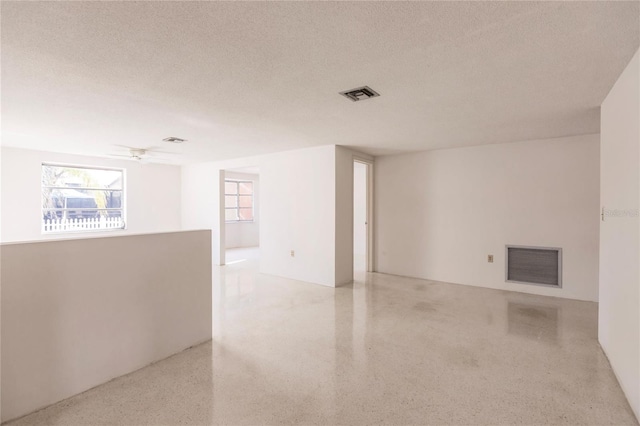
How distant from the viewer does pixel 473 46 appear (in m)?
1.75

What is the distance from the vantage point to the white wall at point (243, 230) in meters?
8.90

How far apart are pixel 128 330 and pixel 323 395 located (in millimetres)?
1484

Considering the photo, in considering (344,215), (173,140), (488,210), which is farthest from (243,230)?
(488,210)

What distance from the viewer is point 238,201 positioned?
9266 mm

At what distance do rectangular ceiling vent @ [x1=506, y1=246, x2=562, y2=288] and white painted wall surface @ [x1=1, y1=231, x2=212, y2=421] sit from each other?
13.6 feet

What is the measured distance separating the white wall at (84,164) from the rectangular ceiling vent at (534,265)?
5.32 metres

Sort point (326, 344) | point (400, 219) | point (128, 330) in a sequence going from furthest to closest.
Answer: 1. point (400, 219)
2. point (326, 344)
3. point (128, 330)

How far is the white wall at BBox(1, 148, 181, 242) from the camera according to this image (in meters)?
4.84

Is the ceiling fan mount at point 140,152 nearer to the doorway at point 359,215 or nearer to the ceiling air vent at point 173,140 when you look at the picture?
the ceiling air vent at point 173,140

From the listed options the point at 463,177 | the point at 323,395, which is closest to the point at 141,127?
the point at 323,395

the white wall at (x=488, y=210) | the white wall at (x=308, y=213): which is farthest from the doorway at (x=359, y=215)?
the white wall at (x=308, y=213)

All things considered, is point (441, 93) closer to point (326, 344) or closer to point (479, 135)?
point (479, 135)

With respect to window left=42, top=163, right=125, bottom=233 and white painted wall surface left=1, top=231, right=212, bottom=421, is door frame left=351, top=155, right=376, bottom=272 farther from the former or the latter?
window left=42, top=163, right=125, bottom=233

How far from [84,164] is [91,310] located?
491cm
